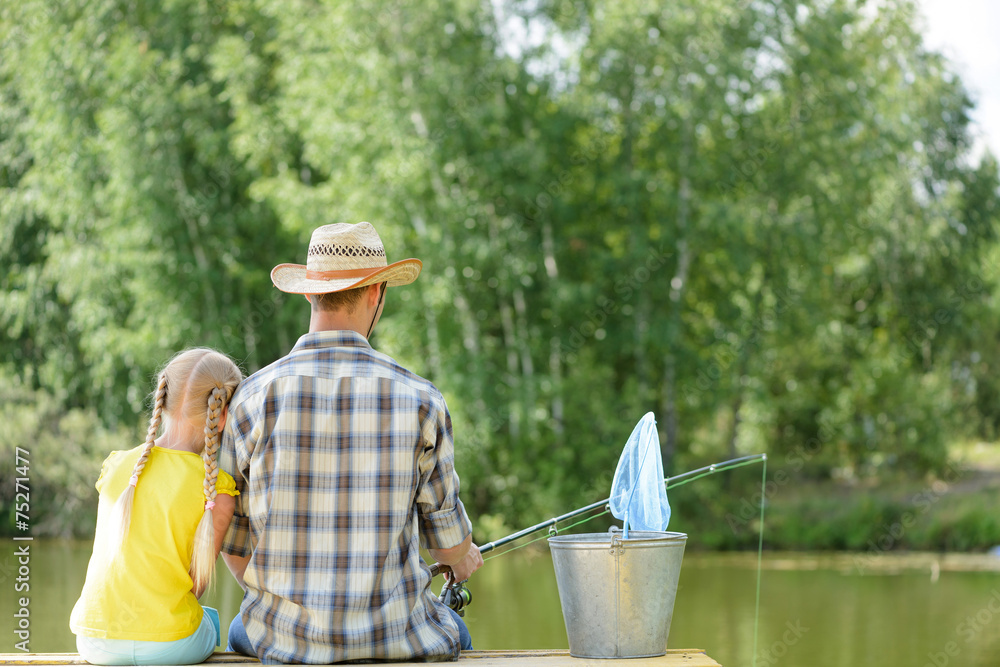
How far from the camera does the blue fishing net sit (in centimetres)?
246

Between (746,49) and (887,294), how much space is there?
4378mm

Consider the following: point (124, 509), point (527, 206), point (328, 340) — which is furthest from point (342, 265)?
point (527, 206)

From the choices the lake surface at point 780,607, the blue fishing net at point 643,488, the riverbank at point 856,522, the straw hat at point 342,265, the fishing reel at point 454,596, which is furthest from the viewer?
the riverbank at point 856,522

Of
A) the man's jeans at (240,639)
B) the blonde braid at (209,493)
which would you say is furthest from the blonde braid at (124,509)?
the man's jeans at (240,639)

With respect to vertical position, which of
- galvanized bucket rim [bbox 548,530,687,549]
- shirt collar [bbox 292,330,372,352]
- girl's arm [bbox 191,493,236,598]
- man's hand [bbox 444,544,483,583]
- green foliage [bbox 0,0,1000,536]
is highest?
green foliage [bbox 0,0,1000,536]

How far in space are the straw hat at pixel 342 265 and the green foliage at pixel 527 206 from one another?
8900mm

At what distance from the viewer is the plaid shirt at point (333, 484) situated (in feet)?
6.97

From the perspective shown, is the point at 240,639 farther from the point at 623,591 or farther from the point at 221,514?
the point at 623,591

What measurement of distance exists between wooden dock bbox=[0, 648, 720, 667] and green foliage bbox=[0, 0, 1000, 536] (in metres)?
Result: 8.95

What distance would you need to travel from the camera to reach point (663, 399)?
42.6 ft

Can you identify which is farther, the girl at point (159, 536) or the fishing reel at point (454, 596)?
the fishing reel at point (454, 596)

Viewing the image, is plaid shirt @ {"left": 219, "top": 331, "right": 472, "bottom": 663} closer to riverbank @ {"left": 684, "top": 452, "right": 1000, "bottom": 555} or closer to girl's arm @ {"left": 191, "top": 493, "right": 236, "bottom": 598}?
girl's arm @ {"left": 191, "top": 493, "right": 236, "bottom": 598}

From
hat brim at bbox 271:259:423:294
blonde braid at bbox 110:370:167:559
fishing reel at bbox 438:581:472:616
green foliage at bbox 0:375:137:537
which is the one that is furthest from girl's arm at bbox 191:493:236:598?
green foliage at bbox 0:375:137:537

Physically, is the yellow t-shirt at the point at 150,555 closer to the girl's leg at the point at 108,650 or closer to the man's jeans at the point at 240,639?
the girl's leg at the point at 108,650
